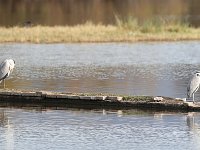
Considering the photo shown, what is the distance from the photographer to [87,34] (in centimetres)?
4022

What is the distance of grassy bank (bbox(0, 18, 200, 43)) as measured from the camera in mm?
39438

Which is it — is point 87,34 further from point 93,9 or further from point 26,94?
point 93,9

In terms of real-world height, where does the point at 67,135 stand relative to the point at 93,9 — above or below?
below

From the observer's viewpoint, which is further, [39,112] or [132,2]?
[132,2]

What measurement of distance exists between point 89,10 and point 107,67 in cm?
3535

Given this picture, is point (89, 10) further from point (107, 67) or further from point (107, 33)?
point (107, 67)

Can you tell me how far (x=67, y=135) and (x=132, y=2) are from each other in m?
59.5

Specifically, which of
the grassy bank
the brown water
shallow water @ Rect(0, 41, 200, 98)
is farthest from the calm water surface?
the brown water

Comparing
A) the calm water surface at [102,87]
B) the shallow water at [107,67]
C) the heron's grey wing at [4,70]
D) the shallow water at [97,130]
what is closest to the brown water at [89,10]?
the shallow water at [107,67]

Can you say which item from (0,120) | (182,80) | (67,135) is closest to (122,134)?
(67,135)

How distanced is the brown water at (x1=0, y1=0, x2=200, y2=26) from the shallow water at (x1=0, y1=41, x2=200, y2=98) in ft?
46.3

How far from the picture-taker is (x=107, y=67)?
3066 cm

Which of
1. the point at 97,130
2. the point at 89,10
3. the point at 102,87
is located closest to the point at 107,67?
the point at 102,87

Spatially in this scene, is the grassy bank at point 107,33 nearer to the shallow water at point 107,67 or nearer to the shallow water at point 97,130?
the shallow water at point 107,67
